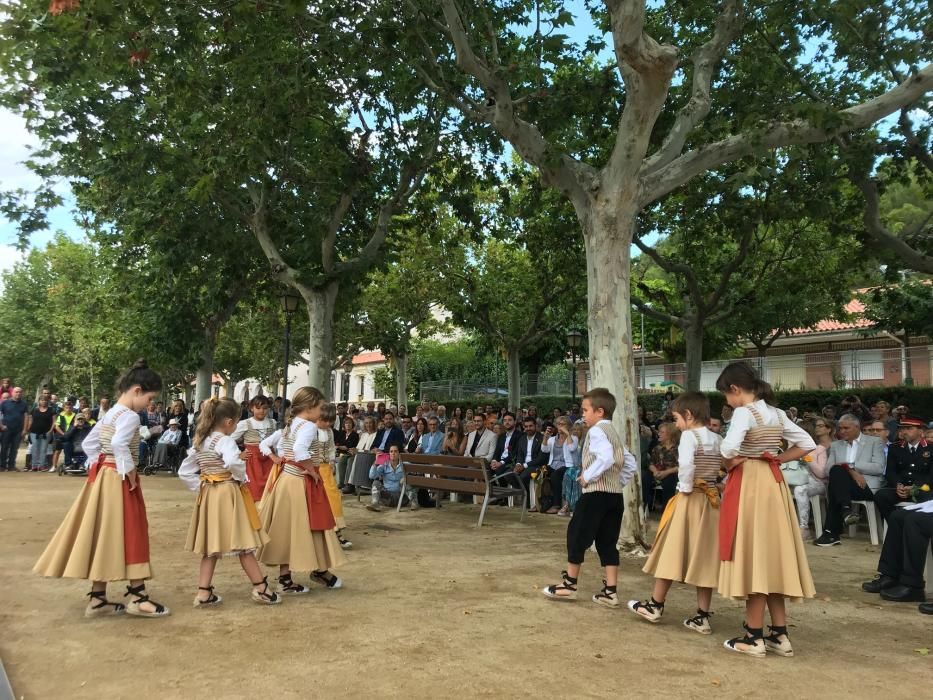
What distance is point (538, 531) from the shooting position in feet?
32.1

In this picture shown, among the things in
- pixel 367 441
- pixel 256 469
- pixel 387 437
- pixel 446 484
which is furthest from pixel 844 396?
pixel 256 469

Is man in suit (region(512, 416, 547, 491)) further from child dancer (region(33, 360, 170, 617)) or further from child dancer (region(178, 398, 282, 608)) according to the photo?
child dancer (region(33, 360, 170, 617))

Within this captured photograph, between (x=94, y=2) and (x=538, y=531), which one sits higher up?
(x=94, y=2)

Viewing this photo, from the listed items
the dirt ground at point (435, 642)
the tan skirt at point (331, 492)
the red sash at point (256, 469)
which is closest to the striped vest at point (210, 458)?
the dirt ground at point (435, 642)

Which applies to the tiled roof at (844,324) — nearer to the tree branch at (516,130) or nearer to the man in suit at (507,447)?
the man in suit at (507,447)

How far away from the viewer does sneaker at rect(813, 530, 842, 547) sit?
900cm

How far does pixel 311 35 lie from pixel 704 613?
9.93 metres

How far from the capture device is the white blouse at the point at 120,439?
17.6 feet

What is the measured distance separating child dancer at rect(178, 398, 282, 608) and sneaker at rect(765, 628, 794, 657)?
11.9ft

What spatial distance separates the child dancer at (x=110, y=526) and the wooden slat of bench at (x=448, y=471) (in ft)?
18.2

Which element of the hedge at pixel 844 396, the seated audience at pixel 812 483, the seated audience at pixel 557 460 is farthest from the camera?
the hedge at pixel 844 396

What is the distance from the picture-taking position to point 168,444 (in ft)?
61.0

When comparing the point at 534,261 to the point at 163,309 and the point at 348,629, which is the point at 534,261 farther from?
the point at 348,629

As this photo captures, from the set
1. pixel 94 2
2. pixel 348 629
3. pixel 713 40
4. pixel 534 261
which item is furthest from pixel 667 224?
pixel 348 629
